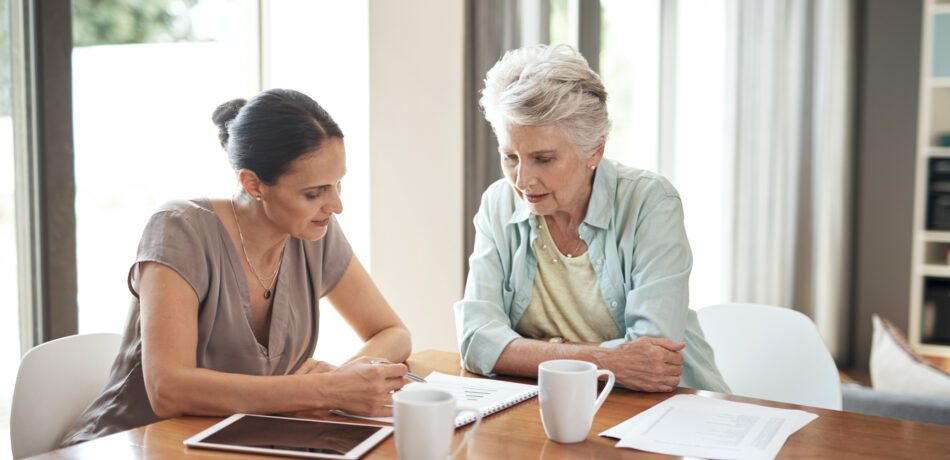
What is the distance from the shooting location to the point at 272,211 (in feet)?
5.40

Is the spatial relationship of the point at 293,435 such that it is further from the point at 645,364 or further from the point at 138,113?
the point at 138,113

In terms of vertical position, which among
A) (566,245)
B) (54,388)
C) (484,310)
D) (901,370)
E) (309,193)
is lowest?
(901,370)

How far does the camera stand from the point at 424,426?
1.05 m

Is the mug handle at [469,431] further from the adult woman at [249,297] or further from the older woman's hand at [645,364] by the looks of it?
the older woman's hand at [645,364]

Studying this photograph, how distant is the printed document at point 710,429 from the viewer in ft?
3.94

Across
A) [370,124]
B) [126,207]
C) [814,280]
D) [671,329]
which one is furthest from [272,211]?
[814,280]

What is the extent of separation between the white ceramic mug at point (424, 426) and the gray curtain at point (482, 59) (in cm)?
212

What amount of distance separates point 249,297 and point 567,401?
28.1 inches

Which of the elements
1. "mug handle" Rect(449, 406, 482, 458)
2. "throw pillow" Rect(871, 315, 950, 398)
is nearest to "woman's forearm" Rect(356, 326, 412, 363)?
"mug handle" Rect(449, 406, 482, 458)

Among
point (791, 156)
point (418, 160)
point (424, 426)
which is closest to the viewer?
point (424, 426)

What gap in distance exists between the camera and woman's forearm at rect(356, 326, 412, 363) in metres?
1.75

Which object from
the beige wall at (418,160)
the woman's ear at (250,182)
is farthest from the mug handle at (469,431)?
the beige wall at (418,160)

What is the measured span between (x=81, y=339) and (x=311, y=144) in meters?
0.58

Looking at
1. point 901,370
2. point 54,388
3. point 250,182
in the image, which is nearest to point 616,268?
point 250,182
